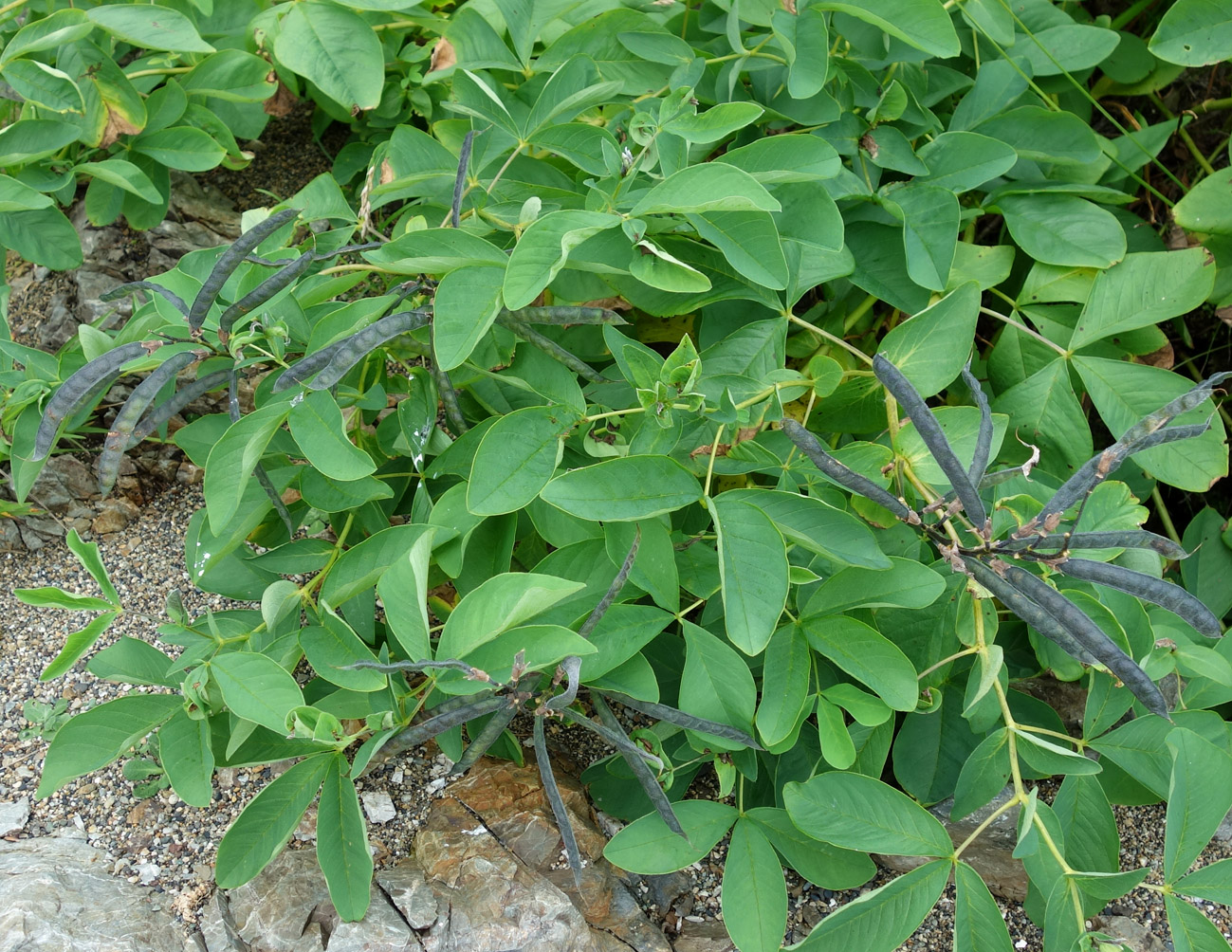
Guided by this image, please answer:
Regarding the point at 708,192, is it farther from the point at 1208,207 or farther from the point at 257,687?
the point at 1208,207

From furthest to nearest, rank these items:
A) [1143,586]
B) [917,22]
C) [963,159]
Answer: [963,159] → [917,22] → [1143,586]

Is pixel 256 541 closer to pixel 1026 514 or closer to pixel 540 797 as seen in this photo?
pixel 540 797

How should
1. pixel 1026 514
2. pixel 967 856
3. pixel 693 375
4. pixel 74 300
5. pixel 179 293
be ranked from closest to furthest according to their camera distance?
pixel 693 375, pixel 1026 514, pixel 179 293, pixel 967 856, pixel 74 300

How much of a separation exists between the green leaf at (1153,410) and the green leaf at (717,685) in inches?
29.4

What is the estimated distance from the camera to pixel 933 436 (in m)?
0.96

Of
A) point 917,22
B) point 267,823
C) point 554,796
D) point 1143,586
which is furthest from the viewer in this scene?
point 917,22

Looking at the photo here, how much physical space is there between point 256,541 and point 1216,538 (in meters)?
1.64

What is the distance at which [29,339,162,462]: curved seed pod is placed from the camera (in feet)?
3.86

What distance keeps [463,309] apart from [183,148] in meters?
0.94

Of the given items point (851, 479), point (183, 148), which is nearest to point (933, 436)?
point (851, 479)

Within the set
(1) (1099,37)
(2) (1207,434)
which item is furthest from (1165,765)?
(1) (1099,37)

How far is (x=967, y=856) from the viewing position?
1452mm

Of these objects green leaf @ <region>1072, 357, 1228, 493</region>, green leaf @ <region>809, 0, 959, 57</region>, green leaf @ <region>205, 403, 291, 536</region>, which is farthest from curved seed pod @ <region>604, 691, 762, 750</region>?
green leaf @ <region>809, 0, 959, 57</region>

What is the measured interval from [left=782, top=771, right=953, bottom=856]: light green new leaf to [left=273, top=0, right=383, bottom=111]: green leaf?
1.25 m
